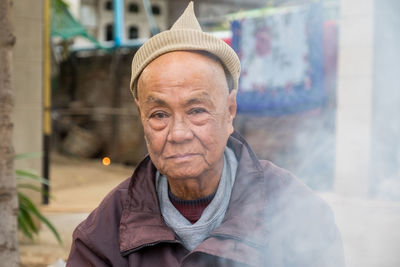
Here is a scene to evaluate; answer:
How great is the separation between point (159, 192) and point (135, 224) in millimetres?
168

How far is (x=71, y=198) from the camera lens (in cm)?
716

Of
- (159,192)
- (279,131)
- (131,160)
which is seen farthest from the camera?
(131,160)

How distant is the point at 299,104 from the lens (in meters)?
6.86

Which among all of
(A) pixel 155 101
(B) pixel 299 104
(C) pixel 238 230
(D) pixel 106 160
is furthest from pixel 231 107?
(D) pixel 106 160

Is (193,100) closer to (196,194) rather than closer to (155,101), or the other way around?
(155,101)

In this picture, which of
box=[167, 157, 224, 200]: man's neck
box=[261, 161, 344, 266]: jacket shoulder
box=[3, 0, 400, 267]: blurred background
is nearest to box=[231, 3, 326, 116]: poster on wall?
box=[3, 0, 400, 267]: blurred background

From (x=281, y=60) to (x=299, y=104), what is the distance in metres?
0.70

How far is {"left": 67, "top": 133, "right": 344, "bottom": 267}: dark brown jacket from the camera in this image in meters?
1.45

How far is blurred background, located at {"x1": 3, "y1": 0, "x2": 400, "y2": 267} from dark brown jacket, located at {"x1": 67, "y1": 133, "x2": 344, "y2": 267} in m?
1.53

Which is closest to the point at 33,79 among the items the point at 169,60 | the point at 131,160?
the point at 169,60

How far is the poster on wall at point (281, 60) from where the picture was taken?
6.45 metres

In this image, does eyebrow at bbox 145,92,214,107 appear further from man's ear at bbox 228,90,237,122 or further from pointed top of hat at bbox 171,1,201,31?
pointed top of hat at bbox 171,1,201,31

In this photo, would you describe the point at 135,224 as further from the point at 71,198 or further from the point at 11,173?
the point at 71,198

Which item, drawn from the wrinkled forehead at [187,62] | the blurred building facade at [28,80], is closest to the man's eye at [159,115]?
the wrinkled forehead at [187,62]
